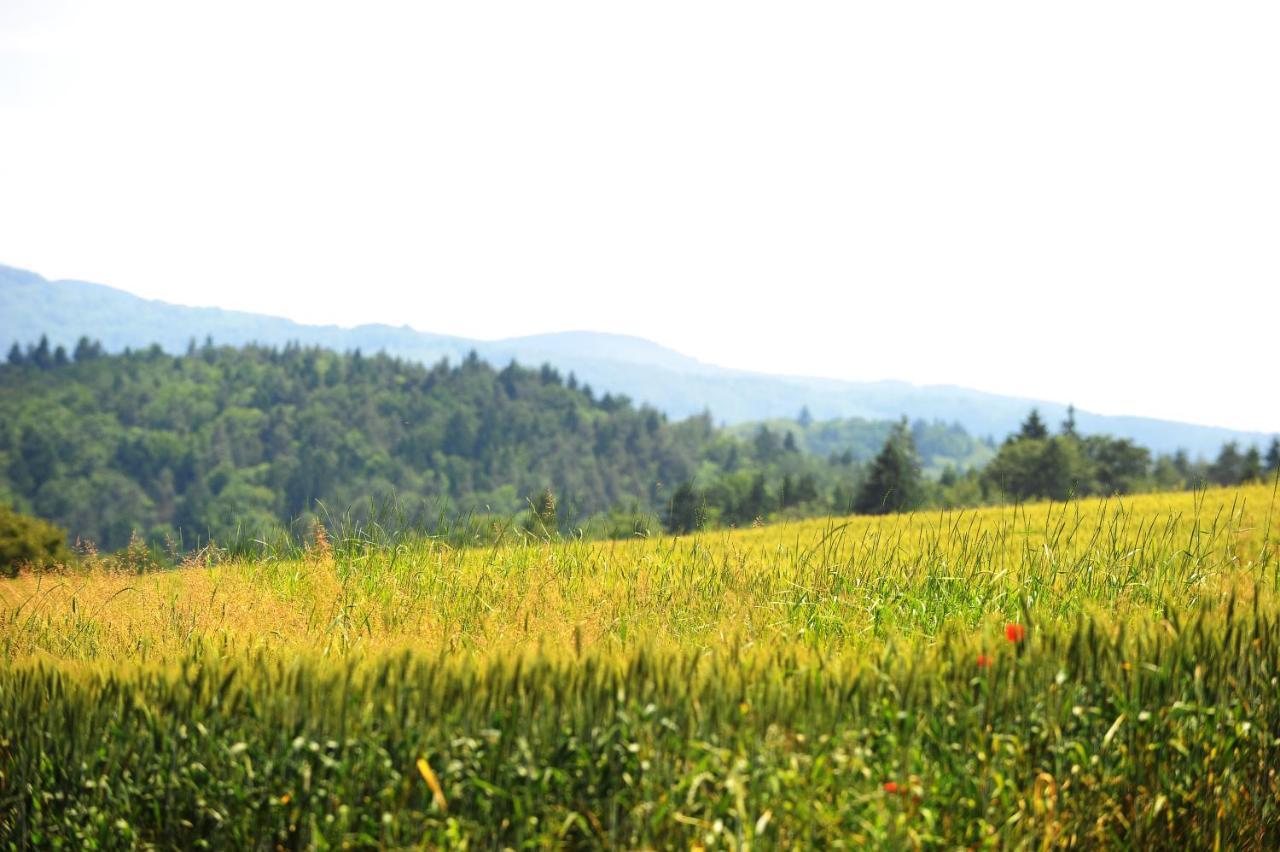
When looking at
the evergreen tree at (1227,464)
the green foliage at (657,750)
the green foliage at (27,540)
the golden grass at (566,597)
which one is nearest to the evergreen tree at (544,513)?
the golden grass at (566,597)

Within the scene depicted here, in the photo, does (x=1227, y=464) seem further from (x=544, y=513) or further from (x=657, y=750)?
(x=657, y=750)

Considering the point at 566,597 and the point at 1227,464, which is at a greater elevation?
the point at 1227,464

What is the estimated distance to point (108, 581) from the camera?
11.6 meters

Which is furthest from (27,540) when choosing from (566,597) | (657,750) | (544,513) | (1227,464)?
(1227,464)

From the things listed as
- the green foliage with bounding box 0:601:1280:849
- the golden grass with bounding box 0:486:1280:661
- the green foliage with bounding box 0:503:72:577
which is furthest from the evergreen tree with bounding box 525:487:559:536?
the green foliage with bounding box 0:503:72:577

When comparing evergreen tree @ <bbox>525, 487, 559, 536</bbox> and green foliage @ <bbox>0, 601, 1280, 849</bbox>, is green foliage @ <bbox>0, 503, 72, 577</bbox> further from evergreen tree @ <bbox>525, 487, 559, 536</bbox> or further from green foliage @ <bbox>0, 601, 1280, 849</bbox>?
Result: green foliage @ <bbox>0, 601, 1280, 849</bbox>

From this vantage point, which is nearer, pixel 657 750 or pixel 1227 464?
pixel 657 750

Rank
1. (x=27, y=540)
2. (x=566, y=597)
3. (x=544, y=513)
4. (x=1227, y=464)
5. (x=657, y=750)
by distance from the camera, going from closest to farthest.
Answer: (x=657, y=750) < (x=566, y=597) < (x=544, y=513) < (x=27, y=540) < (x=1227, y=464)

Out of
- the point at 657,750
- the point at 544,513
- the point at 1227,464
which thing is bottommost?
the point at 657,750

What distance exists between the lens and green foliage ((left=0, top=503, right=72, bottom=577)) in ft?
80.7

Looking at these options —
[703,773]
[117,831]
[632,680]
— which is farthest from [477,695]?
[117,831]

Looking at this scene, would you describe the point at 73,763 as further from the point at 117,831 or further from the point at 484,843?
the point at 484,843

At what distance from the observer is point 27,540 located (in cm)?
2544

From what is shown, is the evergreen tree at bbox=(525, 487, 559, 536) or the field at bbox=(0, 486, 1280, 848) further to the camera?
the evergreen tree at bbox=(525, 487, 559, 536)
